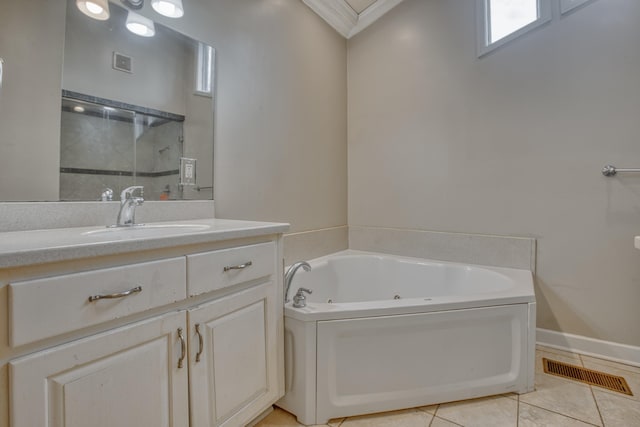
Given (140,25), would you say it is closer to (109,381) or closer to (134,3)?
(134,3)

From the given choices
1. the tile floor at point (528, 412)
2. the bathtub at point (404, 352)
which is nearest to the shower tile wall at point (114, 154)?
the bathtub at point (404, 352)

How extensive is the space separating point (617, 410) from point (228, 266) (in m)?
1.81

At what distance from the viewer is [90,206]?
1.21m

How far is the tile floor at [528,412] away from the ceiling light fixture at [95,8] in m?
1.83

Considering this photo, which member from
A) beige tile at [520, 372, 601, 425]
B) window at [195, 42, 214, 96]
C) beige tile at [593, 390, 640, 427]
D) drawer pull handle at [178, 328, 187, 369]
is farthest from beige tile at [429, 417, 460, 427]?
window at [195, 42, 214, 96]

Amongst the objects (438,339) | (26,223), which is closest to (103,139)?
(26,223)

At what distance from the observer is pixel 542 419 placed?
4.27ft

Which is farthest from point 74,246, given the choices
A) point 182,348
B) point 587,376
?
point 587,376

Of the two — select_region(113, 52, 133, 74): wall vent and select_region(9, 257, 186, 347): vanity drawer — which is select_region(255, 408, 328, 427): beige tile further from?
select_region(113, 52, 133, 74): wall vent

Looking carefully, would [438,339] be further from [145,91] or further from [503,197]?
[145,91]

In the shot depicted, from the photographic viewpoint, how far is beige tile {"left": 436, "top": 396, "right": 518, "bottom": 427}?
51.0 inches

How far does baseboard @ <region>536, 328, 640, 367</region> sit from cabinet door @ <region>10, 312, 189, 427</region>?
7.02ft

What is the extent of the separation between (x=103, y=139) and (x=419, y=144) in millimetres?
2014

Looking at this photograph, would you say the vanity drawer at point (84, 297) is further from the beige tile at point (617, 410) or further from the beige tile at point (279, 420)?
the beige tile at point (617, 410)
